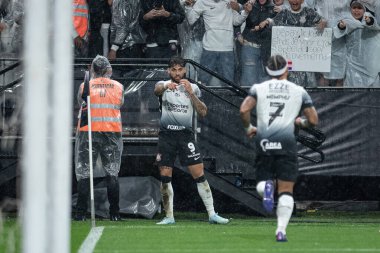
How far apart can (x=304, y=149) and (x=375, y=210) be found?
2870 mm

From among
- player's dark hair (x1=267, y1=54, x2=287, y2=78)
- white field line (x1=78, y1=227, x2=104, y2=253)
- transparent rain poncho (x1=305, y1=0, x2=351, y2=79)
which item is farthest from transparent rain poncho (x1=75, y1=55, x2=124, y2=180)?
transparent rain poncho (x1=305, y1=0, x2=351, y2=79)

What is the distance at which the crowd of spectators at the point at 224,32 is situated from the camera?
21203 millimetres

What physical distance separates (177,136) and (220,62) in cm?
307

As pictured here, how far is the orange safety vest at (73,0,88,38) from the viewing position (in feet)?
69.2

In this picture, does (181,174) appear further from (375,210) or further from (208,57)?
(375,210)

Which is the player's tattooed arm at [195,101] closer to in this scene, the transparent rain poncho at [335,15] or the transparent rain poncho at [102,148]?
the transparent rain poncho at [102,148]

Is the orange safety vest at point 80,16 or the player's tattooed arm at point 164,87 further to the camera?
the orange safety vest at point 80,16

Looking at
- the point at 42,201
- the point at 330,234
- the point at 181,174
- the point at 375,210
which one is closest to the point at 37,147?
the point at 42,201

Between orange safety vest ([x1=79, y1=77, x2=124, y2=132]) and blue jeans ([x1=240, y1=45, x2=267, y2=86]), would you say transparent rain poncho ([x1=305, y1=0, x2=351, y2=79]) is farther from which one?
orange safety vest ([x1=79, y1=77, x2=124, y2=132])

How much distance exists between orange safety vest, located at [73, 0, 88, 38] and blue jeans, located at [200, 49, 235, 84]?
7.06ft

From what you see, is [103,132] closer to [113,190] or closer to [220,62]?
[113,190]

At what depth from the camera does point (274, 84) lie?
15.6m

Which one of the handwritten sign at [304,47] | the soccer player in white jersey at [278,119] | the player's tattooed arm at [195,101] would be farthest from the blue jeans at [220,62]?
the soccer player in white jersey at [278,119]

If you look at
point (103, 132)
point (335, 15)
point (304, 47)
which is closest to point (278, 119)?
point (103, 132)
